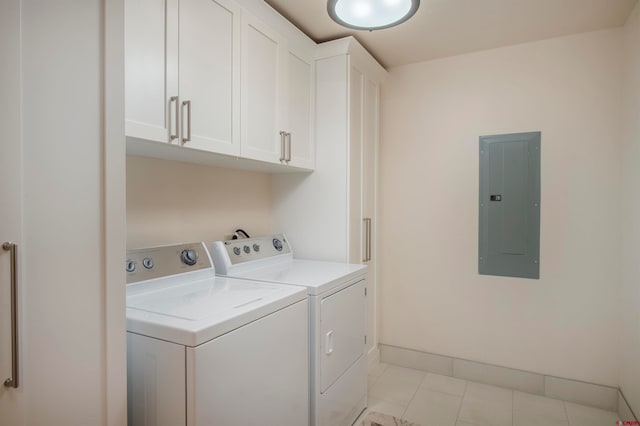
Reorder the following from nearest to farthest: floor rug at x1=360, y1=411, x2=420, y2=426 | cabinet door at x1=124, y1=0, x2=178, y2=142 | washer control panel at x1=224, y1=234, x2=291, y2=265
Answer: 1. cabinet door at x1=124, y1=0, x2=178, y2=142
2. washer control panel at x1=224, y1=234, x2=291, y2=265
3. floor rug at x1=360, y1=411, x2=420, y2=426

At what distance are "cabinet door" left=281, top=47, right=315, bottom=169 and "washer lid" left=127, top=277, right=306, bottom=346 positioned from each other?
0.91 metres

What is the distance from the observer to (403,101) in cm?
289

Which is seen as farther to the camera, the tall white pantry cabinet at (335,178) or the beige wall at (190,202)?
the tall white pantry cabinet at (335,178)

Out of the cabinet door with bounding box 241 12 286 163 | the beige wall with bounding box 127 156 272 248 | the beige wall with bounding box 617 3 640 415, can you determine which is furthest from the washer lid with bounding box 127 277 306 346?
the beige wall with bounding box 617 3 640 415

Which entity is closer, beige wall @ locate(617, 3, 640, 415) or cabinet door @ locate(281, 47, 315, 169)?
beige wall @ locate(617, 3, 640, 415)

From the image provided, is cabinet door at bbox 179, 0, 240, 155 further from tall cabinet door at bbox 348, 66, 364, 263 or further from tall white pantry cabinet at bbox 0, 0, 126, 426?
tall cabinet door at bbox 348, 66, 364, 263

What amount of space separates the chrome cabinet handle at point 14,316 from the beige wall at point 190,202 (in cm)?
95

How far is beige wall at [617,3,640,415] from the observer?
6.44 ft

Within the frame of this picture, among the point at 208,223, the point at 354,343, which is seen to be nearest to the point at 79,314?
the point at 208,223


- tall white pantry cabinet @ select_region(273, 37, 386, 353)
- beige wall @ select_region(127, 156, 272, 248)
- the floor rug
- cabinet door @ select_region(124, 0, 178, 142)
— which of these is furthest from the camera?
tall white pantry cabinet @ select_region(273, 37, 386, 353)

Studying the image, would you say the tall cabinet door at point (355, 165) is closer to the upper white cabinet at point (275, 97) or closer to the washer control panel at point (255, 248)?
Result: the upper white cabinet at point (275, 97)

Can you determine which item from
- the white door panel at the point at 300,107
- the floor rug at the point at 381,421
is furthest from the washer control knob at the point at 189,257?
the floor rug at the point at 381,421

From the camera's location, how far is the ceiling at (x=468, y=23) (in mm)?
2021

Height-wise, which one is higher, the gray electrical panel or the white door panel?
the white door panel
